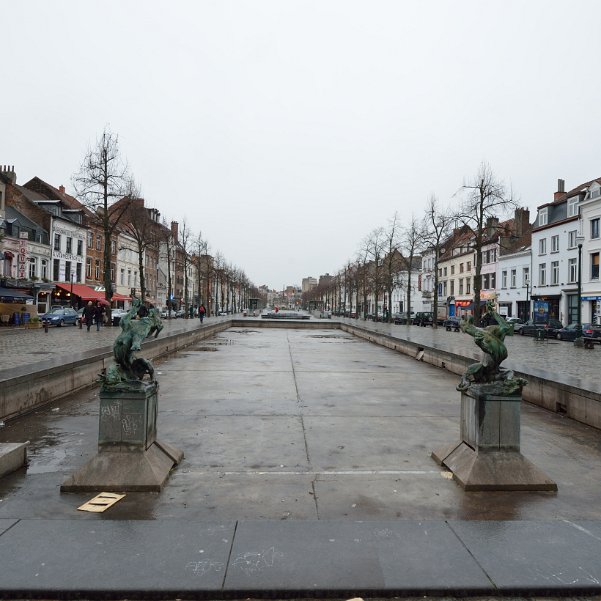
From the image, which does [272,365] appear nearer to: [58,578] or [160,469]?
[160,469]

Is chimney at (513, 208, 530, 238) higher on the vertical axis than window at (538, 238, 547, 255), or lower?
higher

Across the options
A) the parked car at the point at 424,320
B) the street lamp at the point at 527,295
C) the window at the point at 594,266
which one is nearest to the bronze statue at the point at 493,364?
the window at the point at 594,266

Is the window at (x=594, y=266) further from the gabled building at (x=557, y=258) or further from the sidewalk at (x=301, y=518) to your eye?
the sidewalk at (x=301, y=518)

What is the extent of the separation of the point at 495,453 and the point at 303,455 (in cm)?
236

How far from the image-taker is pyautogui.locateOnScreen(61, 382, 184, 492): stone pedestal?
4.82 m

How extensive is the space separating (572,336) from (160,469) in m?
30.9

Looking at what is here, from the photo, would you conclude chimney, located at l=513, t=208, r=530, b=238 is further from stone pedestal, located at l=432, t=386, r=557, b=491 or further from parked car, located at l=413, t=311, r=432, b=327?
stone pedestal, located at l=432, t=386, r=557, b=491

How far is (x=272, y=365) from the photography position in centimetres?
1530

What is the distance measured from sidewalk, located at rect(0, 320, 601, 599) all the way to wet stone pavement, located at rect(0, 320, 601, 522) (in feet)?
0.09

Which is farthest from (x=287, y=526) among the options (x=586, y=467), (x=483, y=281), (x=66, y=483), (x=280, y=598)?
(x=483, y=281)

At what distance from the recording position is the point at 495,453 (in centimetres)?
516

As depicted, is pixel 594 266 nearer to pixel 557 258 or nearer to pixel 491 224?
pixel 557 258

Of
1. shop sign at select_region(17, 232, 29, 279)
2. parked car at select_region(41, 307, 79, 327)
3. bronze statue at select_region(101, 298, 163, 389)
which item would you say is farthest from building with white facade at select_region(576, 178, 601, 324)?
shop sign at select_region(17, 232, 29, 279)

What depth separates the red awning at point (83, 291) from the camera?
46.7 meters
